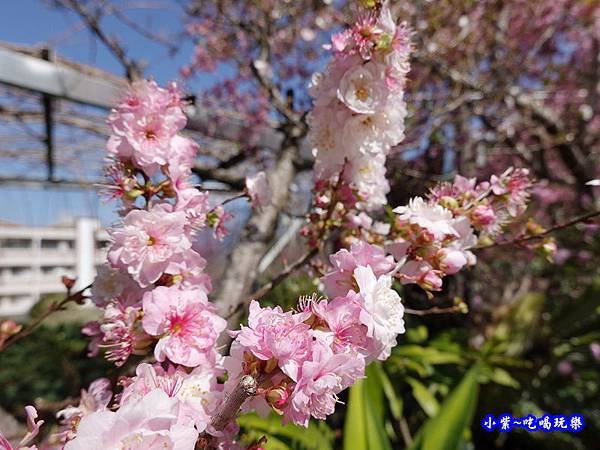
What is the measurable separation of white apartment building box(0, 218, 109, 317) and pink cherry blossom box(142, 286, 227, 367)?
882 centimetres

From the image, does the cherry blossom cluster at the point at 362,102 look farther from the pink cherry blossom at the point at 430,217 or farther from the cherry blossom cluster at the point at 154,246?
the cherry blossom cluster at the point at 154,246

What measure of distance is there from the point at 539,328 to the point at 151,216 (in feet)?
10.6

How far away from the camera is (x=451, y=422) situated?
4.53 feet

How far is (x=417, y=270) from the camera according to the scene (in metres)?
0.76

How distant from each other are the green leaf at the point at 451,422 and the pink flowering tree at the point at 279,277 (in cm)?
67

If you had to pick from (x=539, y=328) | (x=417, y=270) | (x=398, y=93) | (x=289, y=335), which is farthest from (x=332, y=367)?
(x=539, y=328)

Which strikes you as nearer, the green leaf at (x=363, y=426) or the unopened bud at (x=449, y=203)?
the unopened bud at (x=449, y=203)

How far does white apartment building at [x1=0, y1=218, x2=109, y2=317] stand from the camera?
10.4 meters

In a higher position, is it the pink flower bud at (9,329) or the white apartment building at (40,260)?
the white apartment building at (40,260)

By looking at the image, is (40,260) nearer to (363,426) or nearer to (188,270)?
(363,426)

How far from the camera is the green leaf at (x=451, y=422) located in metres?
1.34

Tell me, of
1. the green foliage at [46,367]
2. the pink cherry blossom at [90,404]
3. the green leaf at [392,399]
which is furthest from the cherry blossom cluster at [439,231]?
the green foliage at [46,367]

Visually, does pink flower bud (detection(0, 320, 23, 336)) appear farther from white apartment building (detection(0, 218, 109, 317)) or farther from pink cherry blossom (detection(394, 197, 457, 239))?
white apartment building (detection(0, 218, 109, 317))

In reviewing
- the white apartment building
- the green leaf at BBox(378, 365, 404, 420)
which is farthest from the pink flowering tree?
the white apartment building
